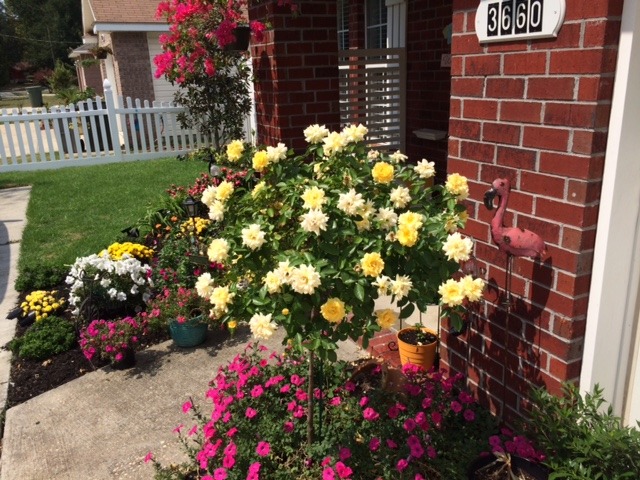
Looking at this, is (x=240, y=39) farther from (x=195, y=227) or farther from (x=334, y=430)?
(x=334, y=430)

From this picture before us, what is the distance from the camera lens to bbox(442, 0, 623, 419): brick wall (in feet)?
5.96

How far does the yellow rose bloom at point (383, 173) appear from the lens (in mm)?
1853

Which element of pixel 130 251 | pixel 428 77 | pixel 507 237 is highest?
pixel 428 77

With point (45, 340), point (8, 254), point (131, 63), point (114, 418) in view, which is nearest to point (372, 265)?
point (114, 418)

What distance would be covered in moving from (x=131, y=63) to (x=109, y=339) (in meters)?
13.3

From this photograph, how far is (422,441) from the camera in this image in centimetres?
220

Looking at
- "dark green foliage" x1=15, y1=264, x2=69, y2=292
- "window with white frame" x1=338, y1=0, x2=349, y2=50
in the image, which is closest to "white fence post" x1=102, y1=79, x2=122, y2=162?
"window with white frame" x1=338, y1=0, x2=349, y2=50

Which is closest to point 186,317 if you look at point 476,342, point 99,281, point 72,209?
point 99,281

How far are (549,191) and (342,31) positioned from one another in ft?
20.2

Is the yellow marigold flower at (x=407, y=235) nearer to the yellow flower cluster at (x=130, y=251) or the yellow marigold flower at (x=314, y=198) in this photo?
the yellow marigold flower at (x=314, y=198)

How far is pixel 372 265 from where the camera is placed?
5.43 feet

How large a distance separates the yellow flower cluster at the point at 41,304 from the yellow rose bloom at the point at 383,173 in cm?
320

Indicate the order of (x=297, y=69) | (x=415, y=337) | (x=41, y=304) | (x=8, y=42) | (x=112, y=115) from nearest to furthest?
(x=415, y=337)
(x=297, y=69)
(x=41, y=304)
(x=112, y=115)
(x=8, y=42)

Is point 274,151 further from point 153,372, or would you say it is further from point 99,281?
point 99,281
